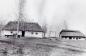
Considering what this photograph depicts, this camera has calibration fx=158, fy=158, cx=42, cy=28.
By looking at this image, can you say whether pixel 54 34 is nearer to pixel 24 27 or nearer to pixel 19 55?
pixel 24 27

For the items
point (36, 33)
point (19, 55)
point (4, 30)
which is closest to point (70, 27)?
point (36, 33)

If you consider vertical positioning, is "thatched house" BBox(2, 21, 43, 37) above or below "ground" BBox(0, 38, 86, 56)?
above

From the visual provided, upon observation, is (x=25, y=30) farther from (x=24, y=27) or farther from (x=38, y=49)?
(x=38, y=49)

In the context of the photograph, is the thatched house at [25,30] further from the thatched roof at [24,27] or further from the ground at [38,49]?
the ground at [38,49]

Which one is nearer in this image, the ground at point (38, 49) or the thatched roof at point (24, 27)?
the ground at point (38, 49)

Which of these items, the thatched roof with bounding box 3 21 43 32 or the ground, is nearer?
the ground

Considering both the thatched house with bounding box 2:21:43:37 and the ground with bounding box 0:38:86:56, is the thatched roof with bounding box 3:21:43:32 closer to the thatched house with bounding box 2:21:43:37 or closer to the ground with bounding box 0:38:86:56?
the thatched house with bounding box 2:21:43:37

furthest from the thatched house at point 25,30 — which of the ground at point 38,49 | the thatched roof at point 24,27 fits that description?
the ground at point 38,49

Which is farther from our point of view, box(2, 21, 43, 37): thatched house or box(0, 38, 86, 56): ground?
box(2, 21, 43, 37): thatched house

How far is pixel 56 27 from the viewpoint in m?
109

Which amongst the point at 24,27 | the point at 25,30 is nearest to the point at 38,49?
the point at 25,30

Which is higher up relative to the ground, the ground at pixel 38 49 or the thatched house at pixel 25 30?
the thatched house at pixel 25 30

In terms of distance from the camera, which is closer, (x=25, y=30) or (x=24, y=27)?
(x=25, y=30)

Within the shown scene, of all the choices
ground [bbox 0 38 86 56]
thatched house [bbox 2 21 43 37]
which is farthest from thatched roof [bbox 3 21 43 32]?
ground [bbox 0 38 86 56]
